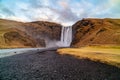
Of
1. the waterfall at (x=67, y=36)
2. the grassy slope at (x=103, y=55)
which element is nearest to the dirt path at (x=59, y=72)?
the grassy slope at (x=103, y=55)

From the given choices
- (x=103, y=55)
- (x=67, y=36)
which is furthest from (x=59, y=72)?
(x=67, y=36)

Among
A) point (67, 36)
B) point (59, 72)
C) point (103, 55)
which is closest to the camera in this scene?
point (59, 72)

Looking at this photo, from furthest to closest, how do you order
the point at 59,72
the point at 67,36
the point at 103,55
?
1. the point at 67,36
2. the point at 103,55
3. the point at 59,72

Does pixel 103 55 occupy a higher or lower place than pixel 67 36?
higher

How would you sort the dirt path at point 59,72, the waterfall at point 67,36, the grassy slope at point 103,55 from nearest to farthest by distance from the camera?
the dirt path at point 59,72 → the grassy slope at point 103,55 → the waterfall at point 67,36

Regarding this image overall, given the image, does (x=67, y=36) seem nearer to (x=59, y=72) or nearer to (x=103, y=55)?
(x=103, y=55)

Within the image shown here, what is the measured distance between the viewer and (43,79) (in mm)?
18516

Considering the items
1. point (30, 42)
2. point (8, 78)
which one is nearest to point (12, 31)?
point (30, 42)

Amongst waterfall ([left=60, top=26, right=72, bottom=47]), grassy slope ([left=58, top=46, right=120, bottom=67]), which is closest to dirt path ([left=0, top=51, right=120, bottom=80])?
grassy slope ([left=58, top=46, right=120, bottom=67])

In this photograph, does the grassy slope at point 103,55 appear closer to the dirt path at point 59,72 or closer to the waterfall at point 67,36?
the dirt path at point 59,72

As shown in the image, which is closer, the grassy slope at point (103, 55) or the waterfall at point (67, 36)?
the grassy slope at point (103, 55)

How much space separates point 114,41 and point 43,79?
7845 cm

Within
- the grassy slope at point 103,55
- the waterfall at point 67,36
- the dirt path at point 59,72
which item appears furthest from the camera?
the waterfall at point 67,36

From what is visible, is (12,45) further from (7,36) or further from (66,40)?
(66,40)
